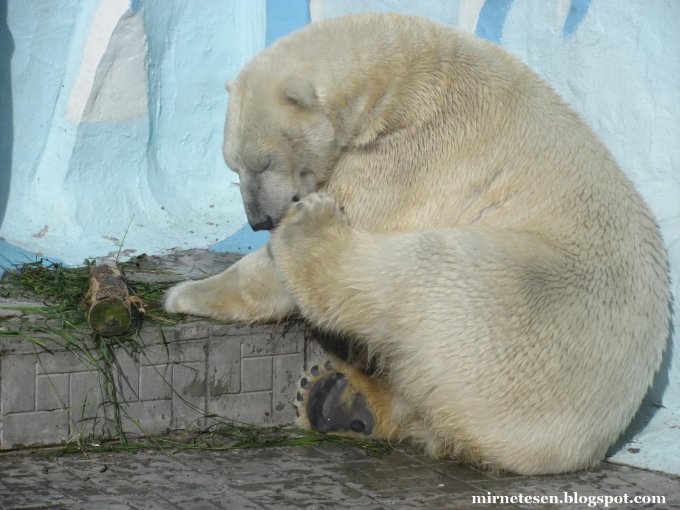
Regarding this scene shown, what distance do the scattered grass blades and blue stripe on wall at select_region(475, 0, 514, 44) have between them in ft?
6.88

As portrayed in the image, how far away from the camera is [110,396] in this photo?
322 centimetres

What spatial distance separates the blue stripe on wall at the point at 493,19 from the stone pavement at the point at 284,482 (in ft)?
7.03

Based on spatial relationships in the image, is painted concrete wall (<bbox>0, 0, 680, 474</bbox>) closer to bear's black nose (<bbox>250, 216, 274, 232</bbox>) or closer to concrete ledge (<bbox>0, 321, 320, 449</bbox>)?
concrete ledge (<bbox>0, 321, 320, 449</bbox>)

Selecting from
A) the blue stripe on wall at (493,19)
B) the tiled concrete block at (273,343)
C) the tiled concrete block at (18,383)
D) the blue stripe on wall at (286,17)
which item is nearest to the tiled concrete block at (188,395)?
the tiled concrete block at (273,343)

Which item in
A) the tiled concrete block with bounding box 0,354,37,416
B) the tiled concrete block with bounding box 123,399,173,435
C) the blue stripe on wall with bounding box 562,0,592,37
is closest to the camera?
the tiled concrete block with bounding box 0,354,37,416

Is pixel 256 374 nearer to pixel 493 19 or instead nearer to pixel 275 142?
pixel 275 142

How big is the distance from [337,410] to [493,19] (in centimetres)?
213

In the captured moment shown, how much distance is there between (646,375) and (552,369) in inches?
17.0

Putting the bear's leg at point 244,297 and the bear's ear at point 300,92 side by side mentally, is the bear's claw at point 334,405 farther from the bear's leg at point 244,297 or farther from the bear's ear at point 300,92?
the bear's ear at point 300,92

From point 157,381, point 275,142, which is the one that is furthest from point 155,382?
point 275,142

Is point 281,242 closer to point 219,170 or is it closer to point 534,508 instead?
point 534,508

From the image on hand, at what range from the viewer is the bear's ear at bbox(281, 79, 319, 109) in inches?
120

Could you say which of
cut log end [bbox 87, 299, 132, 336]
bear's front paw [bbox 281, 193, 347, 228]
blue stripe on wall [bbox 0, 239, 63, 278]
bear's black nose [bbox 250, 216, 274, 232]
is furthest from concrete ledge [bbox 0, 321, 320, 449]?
blue stripe on wall [bbox 0, 239, 63, 278]

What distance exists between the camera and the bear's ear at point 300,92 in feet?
10.0
